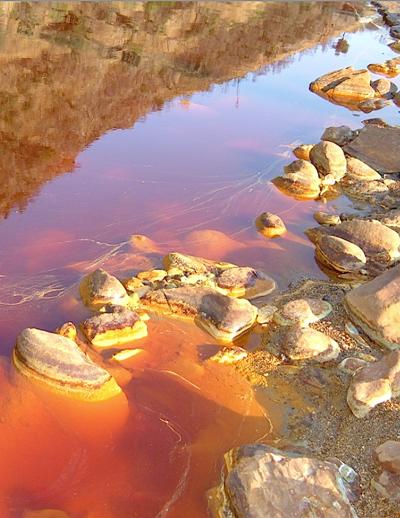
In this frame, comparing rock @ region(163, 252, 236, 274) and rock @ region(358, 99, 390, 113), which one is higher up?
rock @ region(358, 99, 390, 113)

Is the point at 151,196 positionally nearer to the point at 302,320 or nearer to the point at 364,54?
the point at 302,320

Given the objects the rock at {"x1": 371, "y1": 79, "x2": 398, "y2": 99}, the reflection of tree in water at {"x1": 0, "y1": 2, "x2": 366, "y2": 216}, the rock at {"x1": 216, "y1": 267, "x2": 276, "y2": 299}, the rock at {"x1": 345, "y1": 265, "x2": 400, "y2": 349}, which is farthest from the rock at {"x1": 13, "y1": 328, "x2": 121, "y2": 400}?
the rock at {"x1": 371, "y1": 79, "x2": 398, "y2": 99}

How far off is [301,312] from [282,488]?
86.2 inches

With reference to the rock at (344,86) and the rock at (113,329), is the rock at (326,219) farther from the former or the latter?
the rock at (344,86)

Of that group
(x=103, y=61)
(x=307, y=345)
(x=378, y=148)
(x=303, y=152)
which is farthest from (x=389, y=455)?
(x=103, y=61)

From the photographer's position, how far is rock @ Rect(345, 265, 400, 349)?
528cm

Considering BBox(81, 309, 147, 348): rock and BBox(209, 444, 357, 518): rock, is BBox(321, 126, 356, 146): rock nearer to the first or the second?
BBox(81, 309, 147, 348): rock

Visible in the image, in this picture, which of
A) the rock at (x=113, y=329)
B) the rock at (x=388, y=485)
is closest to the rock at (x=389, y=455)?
the rock at (x=388, y=485)

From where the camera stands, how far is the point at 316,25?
19.8m

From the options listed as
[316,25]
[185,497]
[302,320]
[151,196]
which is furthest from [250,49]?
[185,497]

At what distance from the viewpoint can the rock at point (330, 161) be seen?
29.0ft

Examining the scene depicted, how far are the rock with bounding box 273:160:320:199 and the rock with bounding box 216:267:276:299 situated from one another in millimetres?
2529

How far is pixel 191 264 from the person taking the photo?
616cm

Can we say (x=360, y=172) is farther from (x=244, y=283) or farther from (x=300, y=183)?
(x=244, y=283)
